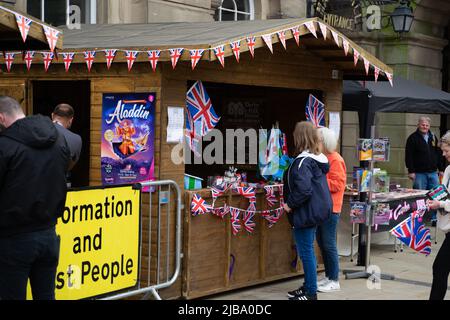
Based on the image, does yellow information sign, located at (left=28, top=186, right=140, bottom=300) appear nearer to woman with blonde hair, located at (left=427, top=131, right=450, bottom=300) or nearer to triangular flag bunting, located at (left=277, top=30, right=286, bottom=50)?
triangular flag bunting, located at (left=277, top=30, right=286, bottom=50)

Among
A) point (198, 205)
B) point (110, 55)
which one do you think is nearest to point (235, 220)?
point (198, 205)

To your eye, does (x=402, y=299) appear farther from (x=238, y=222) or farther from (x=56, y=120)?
(x=56, y=120)

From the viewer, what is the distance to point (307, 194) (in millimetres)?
7441

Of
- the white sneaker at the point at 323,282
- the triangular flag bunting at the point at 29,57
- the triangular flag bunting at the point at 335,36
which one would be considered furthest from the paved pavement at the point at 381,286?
the triangular flag bunting at the point at 29,57

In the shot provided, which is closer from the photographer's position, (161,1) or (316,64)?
(316,64)

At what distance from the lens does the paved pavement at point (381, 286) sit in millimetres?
8188

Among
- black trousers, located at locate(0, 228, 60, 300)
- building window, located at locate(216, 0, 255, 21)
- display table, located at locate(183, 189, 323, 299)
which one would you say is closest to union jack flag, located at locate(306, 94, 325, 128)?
display table, located at locate(183, 189, 323, 299)

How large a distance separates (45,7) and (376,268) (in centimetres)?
618

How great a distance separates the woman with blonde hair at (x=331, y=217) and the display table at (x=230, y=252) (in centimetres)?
61

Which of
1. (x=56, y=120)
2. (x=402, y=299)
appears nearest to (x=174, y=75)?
(x=56, y=120)

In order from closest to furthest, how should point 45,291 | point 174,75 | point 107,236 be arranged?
point 45,291
point 107,236
point 174,75

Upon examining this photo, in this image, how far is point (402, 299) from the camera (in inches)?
319

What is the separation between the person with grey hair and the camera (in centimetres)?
1341

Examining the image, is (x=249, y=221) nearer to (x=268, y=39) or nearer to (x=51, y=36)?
(x=268, y=39)
